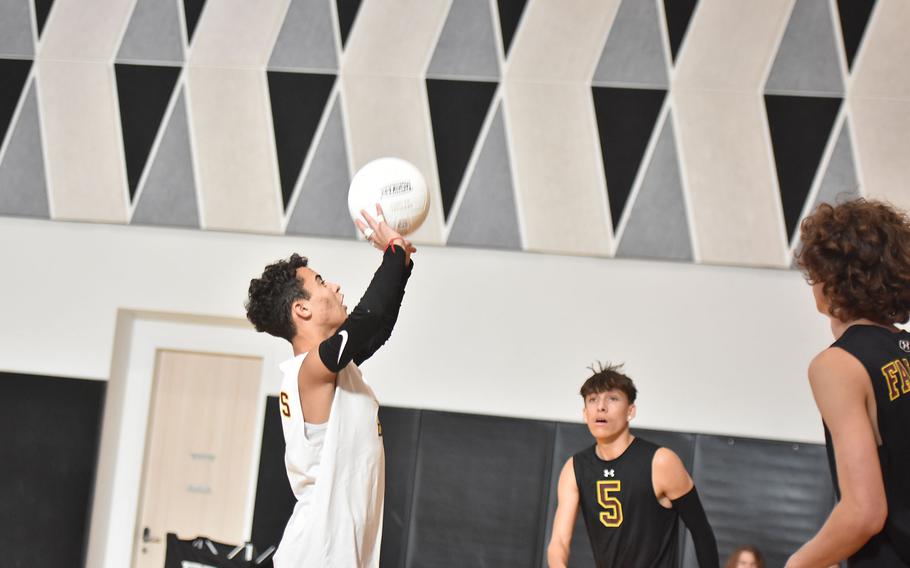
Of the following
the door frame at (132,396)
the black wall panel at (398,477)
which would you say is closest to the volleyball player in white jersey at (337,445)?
the black wall panel at (398,477)

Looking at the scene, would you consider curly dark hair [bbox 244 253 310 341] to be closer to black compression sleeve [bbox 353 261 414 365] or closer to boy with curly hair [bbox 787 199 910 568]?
black compression sleeve [bbox 353 261 414 365]

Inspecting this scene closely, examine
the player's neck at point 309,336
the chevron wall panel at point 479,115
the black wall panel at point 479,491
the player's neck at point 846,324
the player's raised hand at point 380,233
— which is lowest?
the black wall panel at point 479,491

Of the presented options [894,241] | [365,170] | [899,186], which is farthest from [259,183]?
[894,241]

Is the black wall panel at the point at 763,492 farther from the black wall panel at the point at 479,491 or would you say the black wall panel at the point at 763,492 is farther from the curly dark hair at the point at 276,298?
the curly dark hair at the point at 276,298

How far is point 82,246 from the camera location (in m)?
5.28

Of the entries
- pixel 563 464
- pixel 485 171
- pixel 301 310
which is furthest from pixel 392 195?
pixel 563 464

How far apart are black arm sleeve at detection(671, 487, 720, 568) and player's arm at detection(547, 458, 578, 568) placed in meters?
0.38

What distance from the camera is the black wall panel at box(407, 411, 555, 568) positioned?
4875mm

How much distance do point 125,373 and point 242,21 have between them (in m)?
2.06

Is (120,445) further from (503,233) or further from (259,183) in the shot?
(503,233)

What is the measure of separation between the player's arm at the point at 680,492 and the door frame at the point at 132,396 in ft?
8.15

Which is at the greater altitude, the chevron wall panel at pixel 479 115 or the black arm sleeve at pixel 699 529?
the chevron wall panel at pixel 479 115

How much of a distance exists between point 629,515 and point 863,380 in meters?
1.92

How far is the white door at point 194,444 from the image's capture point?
523 centimetres
